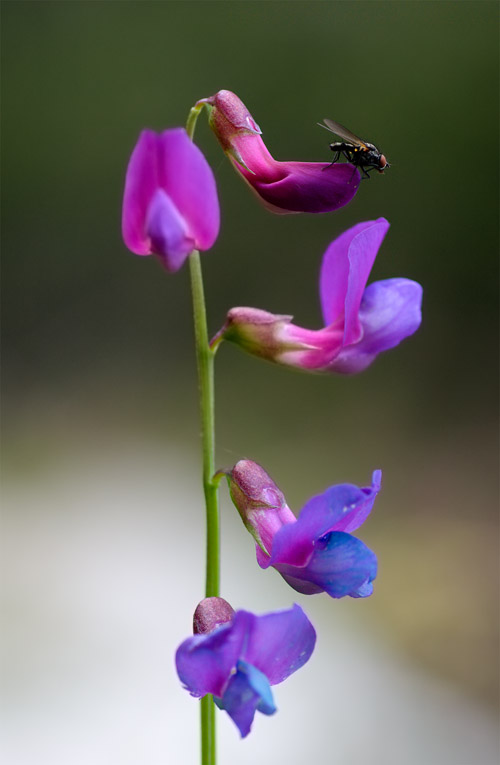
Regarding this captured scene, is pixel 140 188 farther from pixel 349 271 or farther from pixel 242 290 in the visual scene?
pixel 242 290

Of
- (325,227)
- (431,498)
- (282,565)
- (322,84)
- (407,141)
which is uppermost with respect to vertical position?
(322,84)

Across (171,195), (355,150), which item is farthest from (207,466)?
(355,150)

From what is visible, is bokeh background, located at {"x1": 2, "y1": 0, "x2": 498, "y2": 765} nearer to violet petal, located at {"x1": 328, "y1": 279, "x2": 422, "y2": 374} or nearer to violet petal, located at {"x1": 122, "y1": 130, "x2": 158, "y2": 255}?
violet petal, located at {"x1": 328, "y1": 279, "x2": 422, "y2": 374}

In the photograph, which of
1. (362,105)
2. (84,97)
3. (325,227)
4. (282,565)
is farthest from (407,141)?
(282,565)

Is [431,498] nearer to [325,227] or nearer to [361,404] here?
[361,404]

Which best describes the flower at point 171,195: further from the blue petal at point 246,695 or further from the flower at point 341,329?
the blue petal at point 246,695

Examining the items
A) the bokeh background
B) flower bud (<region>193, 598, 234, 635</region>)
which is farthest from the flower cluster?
the bokeh background
